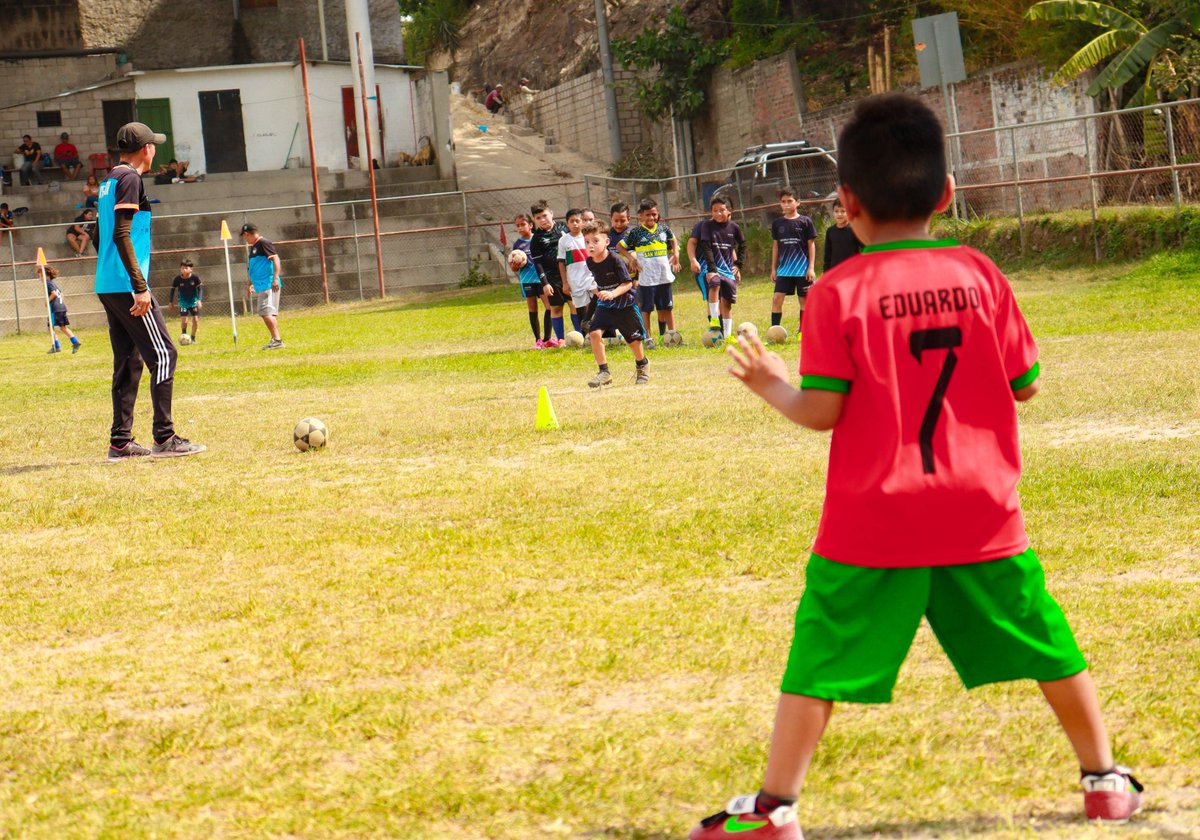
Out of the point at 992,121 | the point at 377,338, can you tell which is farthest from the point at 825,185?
the point at 377,338

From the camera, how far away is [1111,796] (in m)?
3.41

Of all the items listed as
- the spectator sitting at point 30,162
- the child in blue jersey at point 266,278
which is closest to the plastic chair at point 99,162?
the spectator sitting at point 30,162

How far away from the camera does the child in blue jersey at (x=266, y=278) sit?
22.9m

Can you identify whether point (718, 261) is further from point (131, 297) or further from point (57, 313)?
point (57, 313)

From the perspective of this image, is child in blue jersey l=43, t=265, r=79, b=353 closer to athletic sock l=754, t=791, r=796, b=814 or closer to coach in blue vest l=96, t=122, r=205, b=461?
coach in blue vest l=96, t=122, r=205, b=461

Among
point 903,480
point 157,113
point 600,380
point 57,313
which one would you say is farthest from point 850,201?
Answer: point 157,113

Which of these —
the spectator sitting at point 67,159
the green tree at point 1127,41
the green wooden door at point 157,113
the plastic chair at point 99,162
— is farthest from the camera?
the green wooden door at point 157,113

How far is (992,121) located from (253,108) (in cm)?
2554

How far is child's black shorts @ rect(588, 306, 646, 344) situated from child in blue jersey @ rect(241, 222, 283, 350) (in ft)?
31.9

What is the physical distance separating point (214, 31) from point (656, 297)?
35203 mm

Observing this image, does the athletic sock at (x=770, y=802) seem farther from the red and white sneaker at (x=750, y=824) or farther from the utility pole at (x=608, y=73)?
the utility pole at (x=608, y=73)

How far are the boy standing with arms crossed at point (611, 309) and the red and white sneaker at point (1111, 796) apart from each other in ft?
34.5

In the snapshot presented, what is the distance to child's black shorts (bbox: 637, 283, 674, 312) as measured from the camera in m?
18.1

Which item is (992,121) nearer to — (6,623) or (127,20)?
(6,623)
